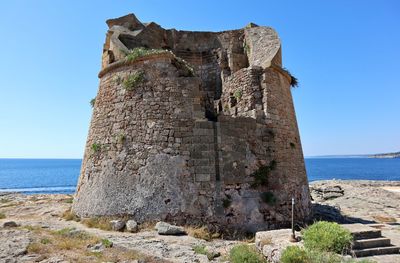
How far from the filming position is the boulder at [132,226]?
892 cm

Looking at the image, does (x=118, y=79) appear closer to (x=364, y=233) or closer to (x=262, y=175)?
(x=262, y=175)

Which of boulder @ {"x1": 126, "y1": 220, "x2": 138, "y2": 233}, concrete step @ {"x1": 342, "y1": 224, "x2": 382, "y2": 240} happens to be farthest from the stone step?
boulder @ {"x1": 126, "y1": 220, "x2": 138, "y2": 233}

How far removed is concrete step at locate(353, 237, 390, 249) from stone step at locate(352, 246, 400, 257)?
120 mm

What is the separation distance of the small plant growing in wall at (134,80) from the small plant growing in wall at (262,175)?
475 cm

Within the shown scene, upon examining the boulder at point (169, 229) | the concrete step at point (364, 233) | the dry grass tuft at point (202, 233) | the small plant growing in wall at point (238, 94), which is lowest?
the dry grass tuft at point (202, 233)

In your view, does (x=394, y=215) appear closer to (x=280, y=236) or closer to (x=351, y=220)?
(x=351, y=220)

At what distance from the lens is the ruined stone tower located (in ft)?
31.4

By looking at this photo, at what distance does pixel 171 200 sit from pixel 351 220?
8181 millimetres

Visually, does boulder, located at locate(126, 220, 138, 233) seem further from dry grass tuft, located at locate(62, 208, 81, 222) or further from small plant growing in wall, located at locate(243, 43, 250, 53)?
small plant growing in wall, located at locate(243, 43, 250, 53)

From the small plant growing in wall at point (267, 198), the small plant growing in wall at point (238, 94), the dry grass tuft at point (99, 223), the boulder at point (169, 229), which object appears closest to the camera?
the boulder at point (169, 229)

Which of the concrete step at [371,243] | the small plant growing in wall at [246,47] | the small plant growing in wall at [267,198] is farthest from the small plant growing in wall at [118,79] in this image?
the concrete step at [371,243]

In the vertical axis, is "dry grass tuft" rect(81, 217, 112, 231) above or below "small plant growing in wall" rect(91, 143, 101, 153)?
below

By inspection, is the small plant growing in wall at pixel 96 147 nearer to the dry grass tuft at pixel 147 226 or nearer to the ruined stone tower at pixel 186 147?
the ruined stone tower at pixel 186 147

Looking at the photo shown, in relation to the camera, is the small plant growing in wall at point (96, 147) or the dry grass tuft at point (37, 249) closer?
the dry grass tuft at point (37, 249)
